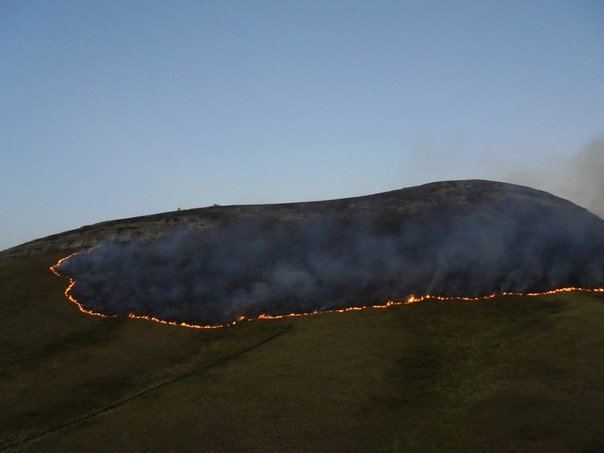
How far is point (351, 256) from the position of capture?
19.9 metres

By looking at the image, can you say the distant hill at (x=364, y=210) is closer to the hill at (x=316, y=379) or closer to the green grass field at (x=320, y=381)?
the hill at (x=316, y=379)

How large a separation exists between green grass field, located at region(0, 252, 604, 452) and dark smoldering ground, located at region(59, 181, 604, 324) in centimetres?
144

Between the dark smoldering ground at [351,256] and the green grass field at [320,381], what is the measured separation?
1.44 metres

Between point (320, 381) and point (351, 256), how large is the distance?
9.44m

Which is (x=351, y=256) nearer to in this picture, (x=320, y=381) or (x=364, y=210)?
(x=364, y=210)

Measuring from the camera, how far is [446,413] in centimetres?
906

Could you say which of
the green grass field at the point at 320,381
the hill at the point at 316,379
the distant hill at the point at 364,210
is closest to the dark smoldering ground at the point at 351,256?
the distant hill at the point at 364,210

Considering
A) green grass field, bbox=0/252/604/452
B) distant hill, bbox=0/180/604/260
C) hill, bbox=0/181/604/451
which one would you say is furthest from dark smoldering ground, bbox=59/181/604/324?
green grass field, bbox=0/252/604/452

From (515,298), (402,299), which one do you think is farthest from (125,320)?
(515,298)

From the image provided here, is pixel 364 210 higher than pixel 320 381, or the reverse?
pixel 364 210

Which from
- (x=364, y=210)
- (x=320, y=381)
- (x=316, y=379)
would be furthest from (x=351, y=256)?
(x=320, y=381)

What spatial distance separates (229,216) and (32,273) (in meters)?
9.11

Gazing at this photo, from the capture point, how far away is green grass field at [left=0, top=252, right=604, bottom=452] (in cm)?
862

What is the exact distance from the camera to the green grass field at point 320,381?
8.62 metres
